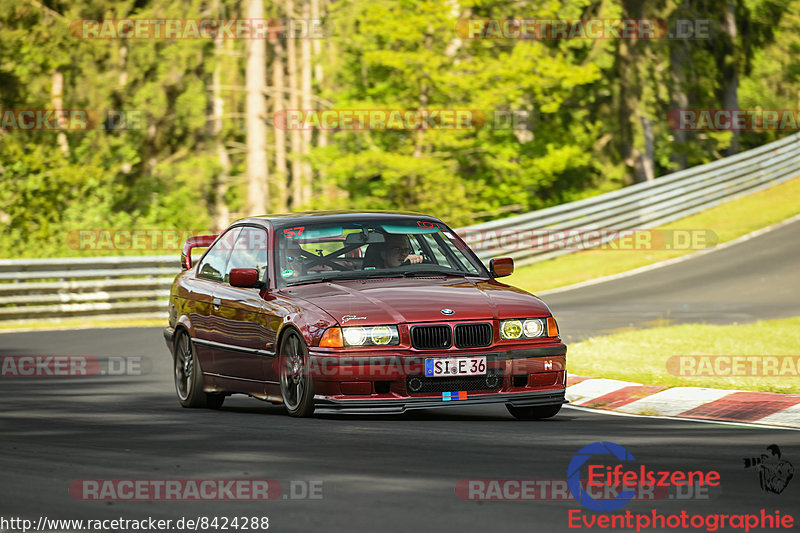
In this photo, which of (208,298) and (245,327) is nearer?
(245,327)

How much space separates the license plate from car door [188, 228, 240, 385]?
2476 mm

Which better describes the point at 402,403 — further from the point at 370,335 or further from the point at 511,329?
the point at 511,329

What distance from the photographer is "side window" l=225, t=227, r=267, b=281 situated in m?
11.2

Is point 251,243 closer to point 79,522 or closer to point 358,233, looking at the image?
point 358,233

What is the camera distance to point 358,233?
1119 centimetres

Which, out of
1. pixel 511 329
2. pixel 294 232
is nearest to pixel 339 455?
pixel 511 329

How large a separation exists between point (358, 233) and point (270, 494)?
4558 millimetres

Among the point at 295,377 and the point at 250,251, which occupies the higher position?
the point at 250,251

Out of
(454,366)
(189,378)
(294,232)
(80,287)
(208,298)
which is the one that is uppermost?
(294,232)

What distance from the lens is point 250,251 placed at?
452 inches

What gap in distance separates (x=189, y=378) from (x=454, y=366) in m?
3.12

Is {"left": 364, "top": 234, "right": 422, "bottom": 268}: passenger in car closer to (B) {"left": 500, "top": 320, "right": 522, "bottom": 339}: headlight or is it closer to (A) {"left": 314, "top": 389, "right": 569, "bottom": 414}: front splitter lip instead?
(B) {"left": 500, "top": 320, "right": 522, "bottom": 339}: headlight

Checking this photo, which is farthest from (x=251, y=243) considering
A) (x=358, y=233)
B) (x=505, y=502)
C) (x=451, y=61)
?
(x=451, y=61)

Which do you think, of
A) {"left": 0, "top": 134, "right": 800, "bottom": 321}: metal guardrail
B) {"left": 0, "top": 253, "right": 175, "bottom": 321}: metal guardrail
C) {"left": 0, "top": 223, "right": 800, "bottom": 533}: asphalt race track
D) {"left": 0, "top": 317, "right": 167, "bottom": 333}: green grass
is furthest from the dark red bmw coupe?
→ {"left": 0, "top": 134, "right": 800, "bottom": 321}: metal guardrail
